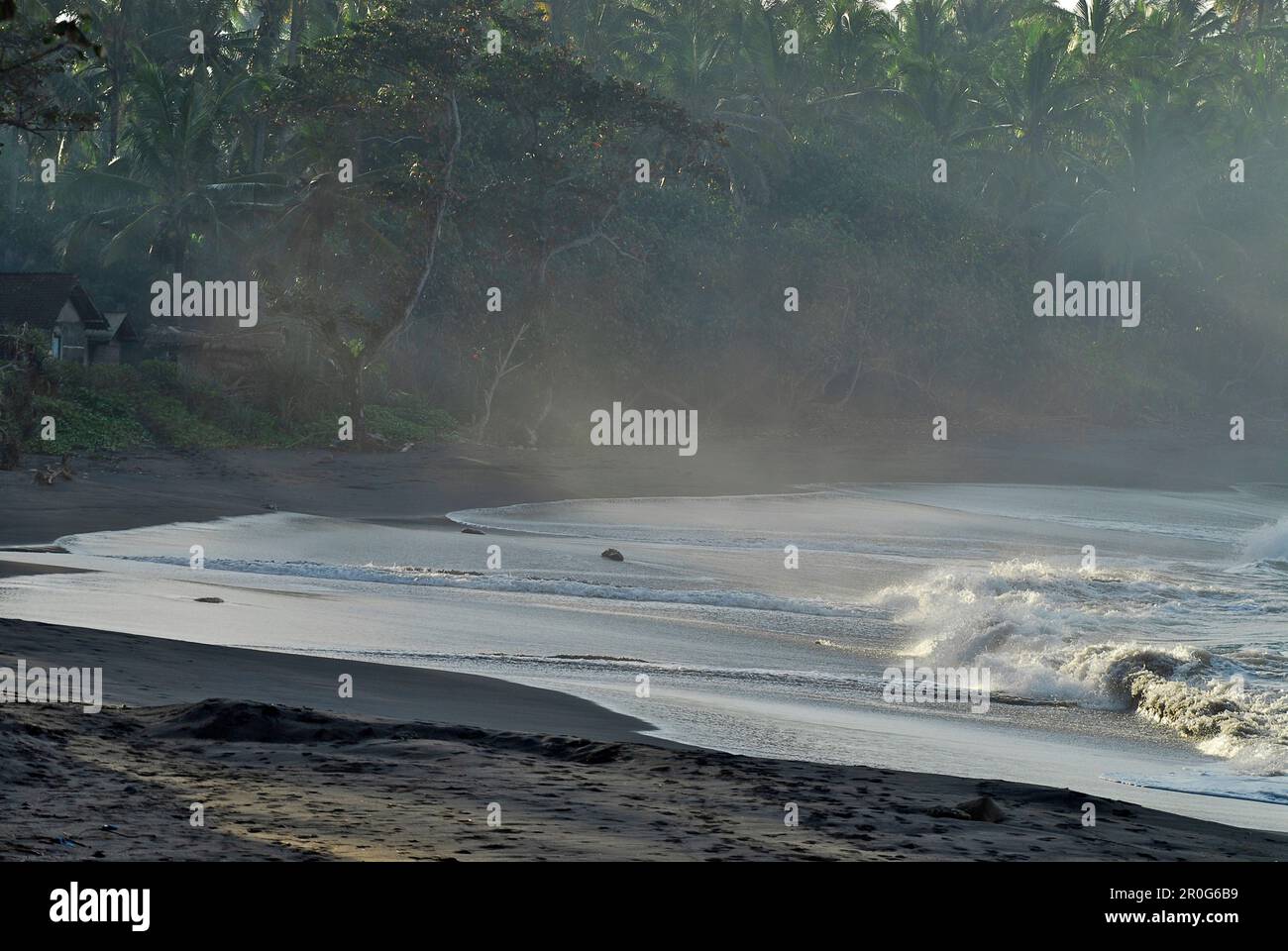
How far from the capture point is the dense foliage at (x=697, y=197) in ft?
102

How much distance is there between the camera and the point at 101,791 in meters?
5.11

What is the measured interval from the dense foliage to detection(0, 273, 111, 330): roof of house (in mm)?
1839

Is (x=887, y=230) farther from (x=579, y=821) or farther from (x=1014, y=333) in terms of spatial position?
(x=579, y=821)

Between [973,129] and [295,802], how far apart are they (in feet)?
152

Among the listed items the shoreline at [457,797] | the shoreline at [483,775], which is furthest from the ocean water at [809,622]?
the shoreline at [457,797]

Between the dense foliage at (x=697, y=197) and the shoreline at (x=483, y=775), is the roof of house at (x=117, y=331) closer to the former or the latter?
the dense foliage at (x=697, y=197)

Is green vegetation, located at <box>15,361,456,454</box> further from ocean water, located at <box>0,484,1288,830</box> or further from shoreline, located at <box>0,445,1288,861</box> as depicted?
shoreline, located at <box>0,445,1288,861</box>

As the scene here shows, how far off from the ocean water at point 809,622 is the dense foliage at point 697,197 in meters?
12.3

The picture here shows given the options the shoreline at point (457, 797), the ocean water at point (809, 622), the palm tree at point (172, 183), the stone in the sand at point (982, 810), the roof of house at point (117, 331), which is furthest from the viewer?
the roof of house at point (117, 331)

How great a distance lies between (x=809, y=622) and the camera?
12844 mm

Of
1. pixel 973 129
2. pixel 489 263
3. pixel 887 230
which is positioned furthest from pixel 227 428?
pixel 973 129

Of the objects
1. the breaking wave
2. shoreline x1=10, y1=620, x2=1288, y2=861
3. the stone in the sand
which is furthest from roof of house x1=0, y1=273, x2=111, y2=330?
the stone in the sand

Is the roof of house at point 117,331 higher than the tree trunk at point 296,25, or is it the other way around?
the tree trunk at point 296,25
